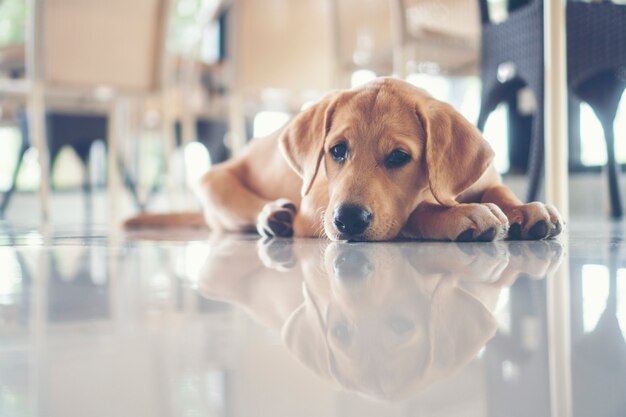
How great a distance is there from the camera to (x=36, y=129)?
3.96m

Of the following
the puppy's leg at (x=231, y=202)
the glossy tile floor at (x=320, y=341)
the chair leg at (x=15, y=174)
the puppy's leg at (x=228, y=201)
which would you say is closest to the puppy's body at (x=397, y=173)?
the puppy's leg at (x=231, y=202)

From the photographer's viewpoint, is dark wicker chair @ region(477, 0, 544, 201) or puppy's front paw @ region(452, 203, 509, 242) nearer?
puppy's front paw @ region(452, 203, 509, 242)

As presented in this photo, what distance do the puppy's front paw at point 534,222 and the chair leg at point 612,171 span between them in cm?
184

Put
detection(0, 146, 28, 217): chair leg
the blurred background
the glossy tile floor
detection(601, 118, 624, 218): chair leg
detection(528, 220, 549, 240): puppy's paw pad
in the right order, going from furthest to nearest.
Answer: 1. detection(0, 146, 28, 217): chair leg
2. the blurred background
3. detection(601, 118, 624, 218): chair leg
4. detection(528, 220, 549, 240): puppy's paw pad
5. the glossy tile floor

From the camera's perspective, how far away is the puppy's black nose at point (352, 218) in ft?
5.05

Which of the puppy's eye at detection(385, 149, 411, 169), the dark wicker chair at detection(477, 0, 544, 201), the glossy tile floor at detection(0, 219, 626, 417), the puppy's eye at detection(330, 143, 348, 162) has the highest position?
the dark wicker chair at detection(477, 0, 544, 201)

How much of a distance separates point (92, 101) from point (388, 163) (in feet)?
12.5

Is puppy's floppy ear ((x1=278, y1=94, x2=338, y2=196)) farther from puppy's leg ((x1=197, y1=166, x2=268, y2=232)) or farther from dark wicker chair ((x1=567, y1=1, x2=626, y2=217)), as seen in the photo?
dark wicker chair ((x1=567, y1=1, x2=626, y2=217))

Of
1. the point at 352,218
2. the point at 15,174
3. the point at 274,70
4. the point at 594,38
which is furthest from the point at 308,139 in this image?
the point at 15,174

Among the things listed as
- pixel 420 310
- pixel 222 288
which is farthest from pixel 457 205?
pixel 420 310

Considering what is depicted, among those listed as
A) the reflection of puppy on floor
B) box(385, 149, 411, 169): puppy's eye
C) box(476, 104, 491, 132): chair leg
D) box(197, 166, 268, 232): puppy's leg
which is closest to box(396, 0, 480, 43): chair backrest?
box(476, 104, 491, 132): chair leg

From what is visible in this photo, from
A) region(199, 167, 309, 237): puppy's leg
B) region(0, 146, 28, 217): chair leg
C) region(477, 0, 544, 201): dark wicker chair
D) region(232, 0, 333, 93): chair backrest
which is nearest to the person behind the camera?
region(199, 167, 309, 237): puppy's leg

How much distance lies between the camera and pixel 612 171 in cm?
330

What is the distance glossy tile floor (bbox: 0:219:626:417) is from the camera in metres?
0.39
